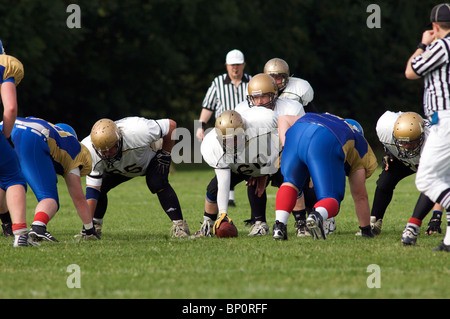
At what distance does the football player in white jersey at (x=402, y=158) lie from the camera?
6.13 meters

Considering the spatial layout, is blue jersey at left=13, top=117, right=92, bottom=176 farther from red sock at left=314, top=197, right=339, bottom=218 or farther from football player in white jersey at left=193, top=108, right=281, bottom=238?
red sock at left=314, top=197, right=339, bottom=218

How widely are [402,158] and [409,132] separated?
1.96 ft

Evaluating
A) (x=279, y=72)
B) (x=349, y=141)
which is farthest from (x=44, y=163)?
(x=279, y=72)

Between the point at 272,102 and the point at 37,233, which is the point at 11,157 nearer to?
the point at 37,233

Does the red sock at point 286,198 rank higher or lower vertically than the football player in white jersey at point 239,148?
lower

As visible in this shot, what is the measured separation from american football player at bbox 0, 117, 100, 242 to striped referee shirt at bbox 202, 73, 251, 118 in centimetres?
418

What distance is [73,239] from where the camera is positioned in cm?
711

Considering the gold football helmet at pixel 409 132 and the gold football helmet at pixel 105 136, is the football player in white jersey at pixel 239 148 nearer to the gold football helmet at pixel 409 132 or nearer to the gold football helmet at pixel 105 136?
the gold football helmet at pixel 105 136

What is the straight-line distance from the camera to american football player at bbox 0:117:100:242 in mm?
6359

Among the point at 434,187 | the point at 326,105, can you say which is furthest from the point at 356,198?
the point at 326,105

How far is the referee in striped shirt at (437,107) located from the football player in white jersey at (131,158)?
101 inches

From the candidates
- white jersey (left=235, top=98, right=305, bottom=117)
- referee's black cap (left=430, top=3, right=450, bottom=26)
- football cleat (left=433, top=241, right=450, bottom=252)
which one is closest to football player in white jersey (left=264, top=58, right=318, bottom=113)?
white jersey (left=235, top=98, right=305, bottom=117)

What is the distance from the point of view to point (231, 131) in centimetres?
654

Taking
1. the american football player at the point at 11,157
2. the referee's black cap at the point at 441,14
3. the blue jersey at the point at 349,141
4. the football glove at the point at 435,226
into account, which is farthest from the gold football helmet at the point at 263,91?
the american football player at the point at 11,157
